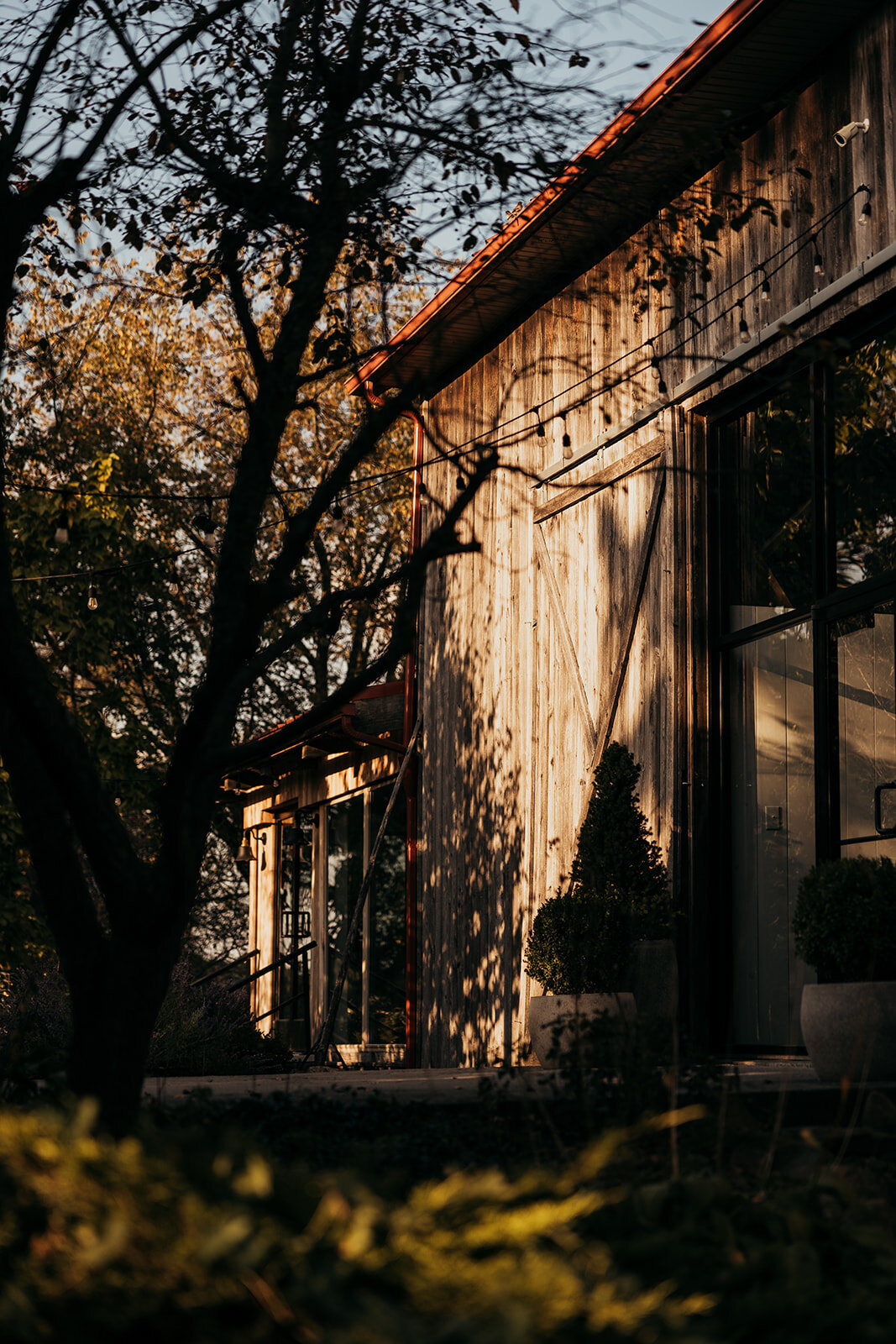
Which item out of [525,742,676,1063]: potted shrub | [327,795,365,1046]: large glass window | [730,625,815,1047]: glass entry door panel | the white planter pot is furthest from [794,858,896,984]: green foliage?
[327,795,365,1046]: large glass window

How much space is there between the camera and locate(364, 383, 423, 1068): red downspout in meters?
10.4

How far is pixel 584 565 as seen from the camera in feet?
27.4

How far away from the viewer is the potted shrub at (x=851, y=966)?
16.0 ft

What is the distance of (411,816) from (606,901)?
415cm

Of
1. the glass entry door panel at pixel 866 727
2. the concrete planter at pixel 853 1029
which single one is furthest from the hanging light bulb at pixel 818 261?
the concrete planter at pixel 853 1029

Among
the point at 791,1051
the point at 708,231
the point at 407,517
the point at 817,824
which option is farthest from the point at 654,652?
the point at 407,517

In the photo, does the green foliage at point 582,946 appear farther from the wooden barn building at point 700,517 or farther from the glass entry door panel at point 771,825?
the glass entry door panel at point 771,825

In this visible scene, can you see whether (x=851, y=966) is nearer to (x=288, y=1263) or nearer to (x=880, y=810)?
(x=880, y=810)

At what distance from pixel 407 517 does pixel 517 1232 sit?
1848cm

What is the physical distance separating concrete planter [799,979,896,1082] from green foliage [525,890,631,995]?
1.47 m

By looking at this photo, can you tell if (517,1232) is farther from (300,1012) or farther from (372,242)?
(300,1012)

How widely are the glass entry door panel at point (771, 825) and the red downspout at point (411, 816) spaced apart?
3.62 m

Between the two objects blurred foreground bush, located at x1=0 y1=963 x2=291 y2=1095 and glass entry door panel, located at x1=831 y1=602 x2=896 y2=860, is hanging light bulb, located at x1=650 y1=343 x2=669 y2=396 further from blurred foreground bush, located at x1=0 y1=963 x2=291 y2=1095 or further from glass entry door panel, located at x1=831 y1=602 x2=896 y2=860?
blurred foreground bush, located at x1=0 y1=963 x2=291 y2=1095

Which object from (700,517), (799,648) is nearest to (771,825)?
(799,648)
